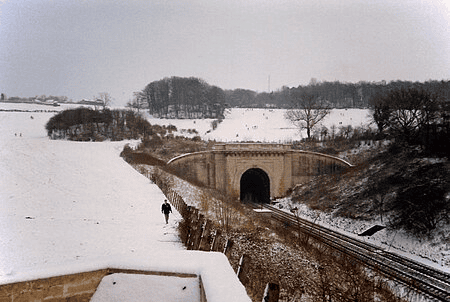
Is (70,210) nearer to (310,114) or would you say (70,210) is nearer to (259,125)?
(310,114)

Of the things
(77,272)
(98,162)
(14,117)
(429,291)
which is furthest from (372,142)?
(14,117)

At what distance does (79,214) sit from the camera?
11617 millimetres

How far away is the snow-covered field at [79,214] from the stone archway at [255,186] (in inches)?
349

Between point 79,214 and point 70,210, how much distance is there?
53 centimetres

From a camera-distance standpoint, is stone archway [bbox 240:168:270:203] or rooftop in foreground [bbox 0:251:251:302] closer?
rooftop in foreground [bbox 0:251:251:302]

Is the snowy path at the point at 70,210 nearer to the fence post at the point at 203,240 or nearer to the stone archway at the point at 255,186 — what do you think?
the fence post at the point at 203,240

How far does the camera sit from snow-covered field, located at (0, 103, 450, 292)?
8.45 m

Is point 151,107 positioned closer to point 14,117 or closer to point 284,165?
point 14,117

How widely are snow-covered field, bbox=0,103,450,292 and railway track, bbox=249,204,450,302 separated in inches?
37.0

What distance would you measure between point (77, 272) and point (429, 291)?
12.5m

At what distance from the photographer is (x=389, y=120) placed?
2845 centimetres

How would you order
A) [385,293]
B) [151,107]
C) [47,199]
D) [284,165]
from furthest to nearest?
[151,107], [284,165], [47,199], [385,293]

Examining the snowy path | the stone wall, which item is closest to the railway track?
the snowy path

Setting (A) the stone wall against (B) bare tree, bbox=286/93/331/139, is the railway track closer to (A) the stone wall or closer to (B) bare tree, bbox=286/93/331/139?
(A) the stone wall
